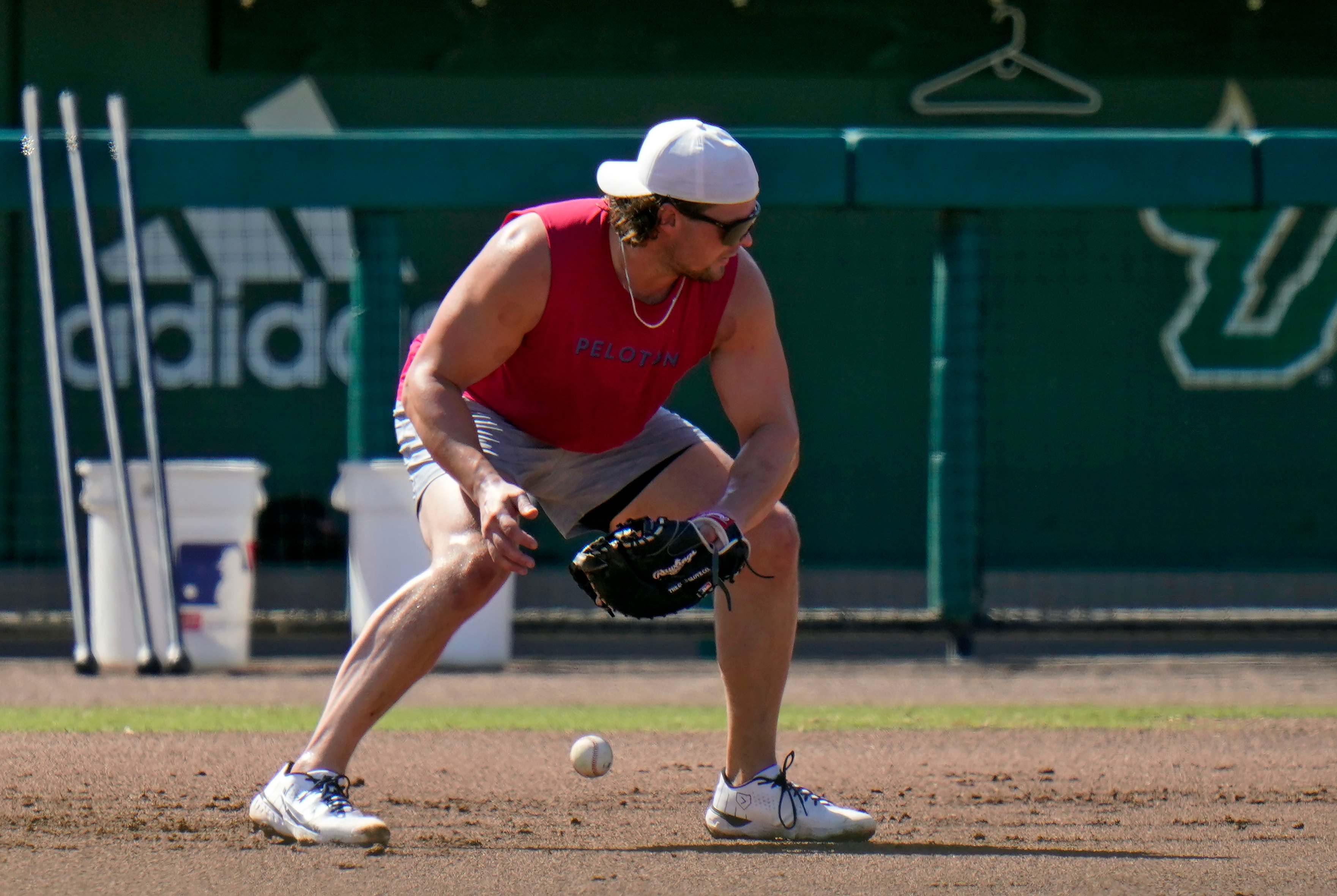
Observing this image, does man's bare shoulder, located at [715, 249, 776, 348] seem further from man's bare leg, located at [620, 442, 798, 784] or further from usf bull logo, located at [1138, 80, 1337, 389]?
usf bull logo, located at [1138, 80, 1337, 389]

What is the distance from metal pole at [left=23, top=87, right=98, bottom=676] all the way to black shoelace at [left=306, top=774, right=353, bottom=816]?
4663 mm

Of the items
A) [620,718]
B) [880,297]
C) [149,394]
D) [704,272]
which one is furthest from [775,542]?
[880,297]

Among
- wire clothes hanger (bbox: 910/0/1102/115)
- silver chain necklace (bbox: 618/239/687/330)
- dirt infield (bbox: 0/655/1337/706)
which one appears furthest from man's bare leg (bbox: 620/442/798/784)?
wire clothes hanger (bbox: 910/0/1102/115)

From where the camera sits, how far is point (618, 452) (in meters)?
4.52

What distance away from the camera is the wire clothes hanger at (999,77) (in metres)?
12.5

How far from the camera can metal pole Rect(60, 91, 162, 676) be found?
8367mm

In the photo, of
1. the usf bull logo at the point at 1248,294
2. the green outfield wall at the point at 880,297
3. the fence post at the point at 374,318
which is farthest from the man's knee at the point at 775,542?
the usf bull logo at the point at 1248,294

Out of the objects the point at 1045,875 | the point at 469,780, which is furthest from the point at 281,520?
the point at 1045,875

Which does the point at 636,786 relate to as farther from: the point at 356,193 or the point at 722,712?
the point at 356,193

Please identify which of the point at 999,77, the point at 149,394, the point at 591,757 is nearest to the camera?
the point at 591,757

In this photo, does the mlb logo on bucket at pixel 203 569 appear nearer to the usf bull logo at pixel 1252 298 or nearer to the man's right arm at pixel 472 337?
the man's right arm at pixel 472 337

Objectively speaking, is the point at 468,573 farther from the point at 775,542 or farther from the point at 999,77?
the point at 999,77

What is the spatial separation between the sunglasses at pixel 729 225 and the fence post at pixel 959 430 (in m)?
4.86

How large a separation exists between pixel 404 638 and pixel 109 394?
5.19 m
